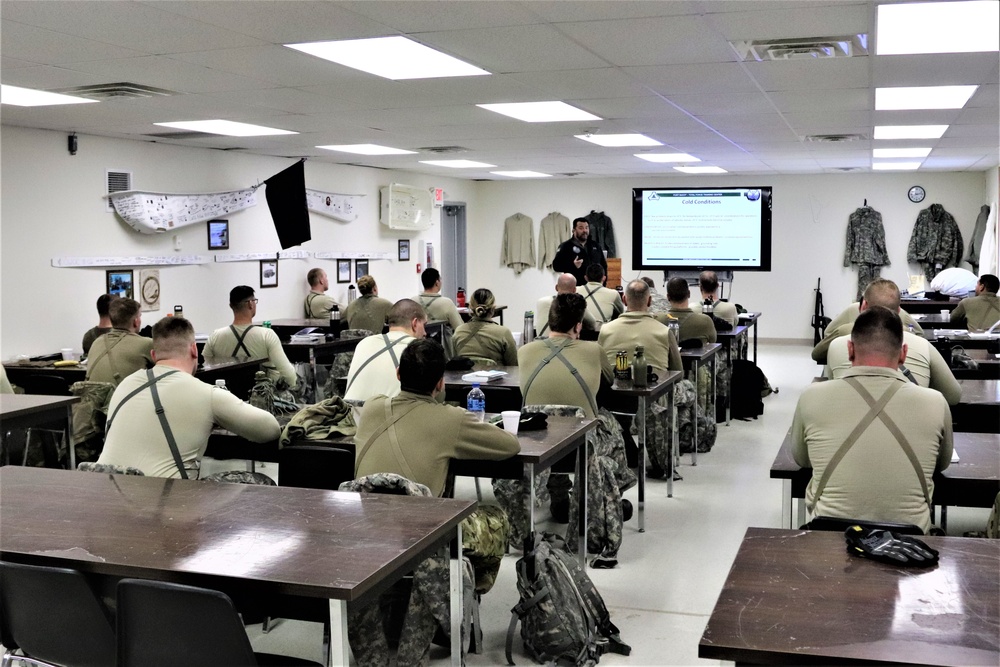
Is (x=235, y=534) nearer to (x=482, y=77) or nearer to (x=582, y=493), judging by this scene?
(x=582, y=493)

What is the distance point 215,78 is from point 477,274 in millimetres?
10949

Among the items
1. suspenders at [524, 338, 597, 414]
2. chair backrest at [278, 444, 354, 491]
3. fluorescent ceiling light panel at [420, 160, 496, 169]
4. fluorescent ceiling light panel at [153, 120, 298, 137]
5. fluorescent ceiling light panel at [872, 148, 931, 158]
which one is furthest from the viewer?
fluorescent ceiling light panel at [420, 160, 496, 169]

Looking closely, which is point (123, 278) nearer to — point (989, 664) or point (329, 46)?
point (329, 46)

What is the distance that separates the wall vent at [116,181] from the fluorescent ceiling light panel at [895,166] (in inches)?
365

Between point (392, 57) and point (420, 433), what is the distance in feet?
8.02

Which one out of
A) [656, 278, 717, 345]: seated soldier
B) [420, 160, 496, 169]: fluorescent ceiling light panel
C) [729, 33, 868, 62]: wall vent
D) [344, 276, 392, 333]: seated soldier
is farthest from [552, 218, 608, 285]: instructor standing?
[729, 33, 868, 62]: wall vent

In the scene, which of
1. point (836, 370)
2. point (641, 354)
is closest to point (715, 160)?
point (641, 354)

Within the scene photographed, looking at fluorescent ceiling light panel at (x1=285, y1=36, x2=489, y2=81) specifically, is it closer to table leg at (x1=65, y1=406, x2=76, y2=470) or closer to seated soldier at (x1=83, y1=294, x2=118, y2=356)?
table leg at (x1=65, y1=406, x2=76, y2=470)

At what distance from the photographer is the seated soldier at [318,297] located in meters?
11.0

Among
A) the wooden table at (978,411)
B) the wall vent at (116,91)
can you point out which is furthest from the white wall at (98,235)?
the wooden table at (978,411)

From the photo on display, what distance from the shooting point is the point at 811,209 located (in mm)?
14883

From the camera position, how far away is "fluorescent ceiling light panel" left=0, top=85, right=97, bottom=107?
6.00 metres

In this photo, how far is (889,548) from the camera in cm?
236

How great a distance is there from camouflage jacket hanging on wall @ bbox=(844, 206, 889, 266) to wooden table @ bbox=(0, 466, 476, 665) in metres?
12.9
